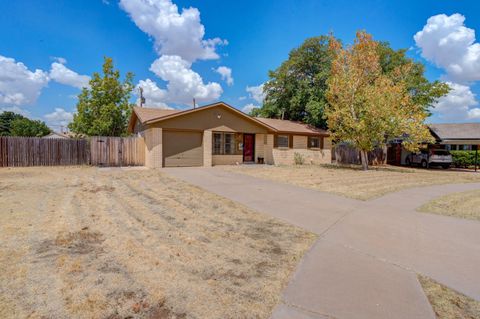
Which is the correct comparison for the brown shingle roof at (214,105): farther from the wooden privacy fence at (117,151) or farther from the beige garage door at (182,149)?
the wooden privacy fence at (117,151)

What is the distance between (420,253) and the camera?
13.3 ft

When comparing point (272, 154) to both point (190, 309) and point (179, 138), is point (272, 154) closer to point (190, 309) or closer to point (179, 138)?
point (179, 138)

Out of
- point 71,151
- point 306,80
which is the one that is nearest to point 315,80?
point 306,80

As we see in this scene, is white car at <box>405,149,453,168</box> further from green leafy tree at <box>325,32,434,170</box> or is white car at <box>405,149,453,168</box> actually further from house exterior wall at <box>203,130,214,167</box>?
house exterior wall at <box>203,130,214,167</box>

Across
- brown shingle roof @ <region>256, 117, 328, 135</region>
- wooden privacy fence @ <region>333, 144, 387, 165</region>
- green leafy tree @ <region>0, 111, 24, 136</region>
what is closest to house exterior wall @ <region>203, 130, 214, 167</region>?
brown shingle roof @ <region>256, 117, 328, 135</region>

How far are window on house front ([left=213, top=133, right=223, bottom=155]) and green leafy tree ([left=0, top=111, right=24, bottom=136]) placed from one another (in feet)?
209

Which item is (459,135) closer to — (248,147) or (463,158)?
(463,158)

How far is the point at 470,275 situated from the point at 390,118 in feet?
47.5

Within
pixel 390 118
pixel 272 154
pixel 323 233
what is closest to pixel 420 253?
pixel 323 233

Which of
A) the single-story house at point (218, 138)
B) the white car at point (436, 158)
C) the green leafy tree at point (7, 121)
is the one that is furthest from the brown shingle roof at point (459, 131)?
the green leafy tree at point (7, 121)

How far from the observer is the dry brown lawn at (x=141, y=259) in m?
2.57

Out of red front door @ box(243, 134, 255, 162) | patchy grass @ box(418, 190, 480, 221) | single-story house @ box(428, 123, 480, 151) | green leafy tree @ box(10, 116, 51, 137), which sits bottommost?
patchy grass @ box(418, 190, 480, 221)

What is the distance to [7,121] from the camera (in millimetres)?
62125

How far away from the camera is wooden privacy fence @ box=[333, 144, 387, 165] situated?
78.8ft
